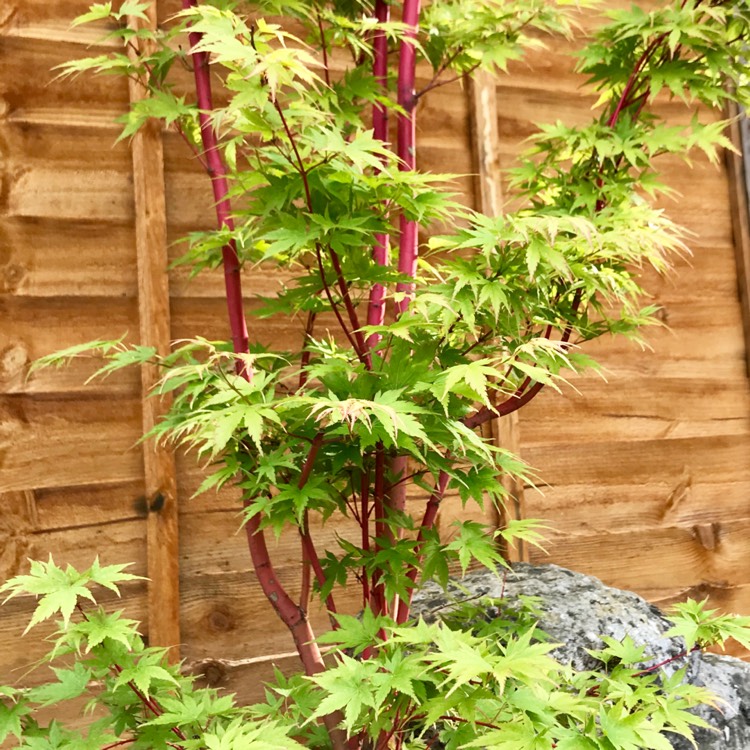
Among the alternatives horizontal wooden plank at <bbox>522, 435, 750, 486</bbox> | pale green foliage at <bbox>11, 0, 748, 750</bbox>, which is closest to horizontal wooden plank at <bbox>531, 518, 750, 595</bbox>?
horizontal wooden plank at <bbox>522, 435, 750, 486</bbox>

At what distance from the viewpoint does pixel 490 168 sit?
2.61m

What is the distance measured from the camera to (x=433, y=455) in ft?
4.88

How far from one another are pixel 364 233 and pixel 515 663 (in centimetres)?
72

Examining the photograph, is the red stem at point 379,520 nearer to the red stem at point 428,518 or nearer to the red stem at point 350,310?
the red stem at point 428,518

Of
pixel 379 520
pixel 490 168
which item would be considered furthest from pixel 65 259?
pixel 490 168

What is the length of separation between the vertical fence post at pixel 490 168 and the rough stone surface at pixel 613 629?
1.48 ft

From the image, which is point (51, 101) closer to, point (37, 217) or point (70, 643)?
point (37, 217)

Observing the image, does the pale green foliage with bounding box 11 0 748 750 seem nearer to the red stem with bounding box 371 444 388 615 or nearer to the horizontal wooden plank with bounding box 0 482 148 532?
the red stem with bounding box 371 444 388 615

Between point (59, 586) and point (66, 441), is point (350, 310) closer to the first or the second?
point (59, 586)

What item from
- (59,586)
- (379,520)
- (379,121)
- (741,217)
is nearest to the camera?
(59,586)

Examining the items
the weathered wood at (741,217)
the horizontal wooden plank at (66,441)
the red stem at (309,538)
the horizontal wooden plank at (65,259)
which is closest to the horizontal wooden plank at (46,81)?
the horizontal wooden plank at (65,259)

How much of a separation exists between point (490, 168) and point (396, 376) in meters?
1.40

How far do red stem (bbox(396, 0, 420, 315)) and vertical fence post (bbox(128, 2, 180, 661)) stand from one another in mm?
693

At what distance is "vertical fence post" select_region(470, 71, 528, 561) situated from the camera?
102 inches
